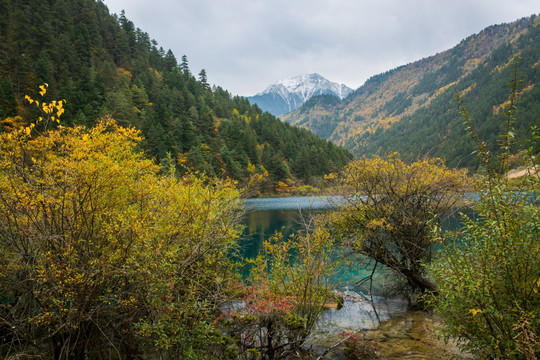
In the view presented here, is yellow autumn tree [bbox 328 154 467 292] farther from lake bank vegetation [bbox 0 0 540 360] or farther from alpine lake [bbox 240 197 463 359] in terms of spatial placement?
alpine lake [bbox 240 197 463 359]

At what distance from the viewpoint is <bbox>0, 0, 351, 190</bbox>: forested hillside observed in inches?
2426

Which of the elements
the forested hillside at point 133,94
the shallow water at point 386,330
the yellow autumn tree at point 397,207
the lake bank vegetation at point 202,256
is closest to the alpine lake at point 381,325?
the shallow water at point 386,330

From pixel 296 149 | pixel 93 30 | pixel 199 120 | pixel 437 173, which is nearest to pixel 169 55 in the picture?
pixel 93 30

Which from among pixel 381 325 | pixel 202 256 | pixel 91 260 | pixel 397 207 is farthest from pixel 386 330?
pixel 91 260

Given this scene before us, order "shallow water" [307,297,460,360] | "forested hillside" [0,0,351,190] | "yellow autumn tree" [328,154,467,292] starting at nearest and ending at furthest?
"shallow water" [307,297,460,360]
"yellow autumn tree" [328,154,467,292]
"forested hillside" [0,0,351,190]

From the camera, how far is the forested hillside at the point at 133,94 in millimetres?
61625

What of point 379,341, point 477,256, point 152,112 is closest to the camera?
point 477,256

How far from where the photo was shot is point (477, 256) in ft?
18.6

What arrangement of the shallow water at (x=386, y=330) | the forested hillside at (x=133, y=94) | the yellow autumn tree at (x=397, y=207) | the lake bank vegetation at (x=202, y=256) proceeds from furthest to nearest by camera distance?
the forested hillside at (x=133, y=94) → the yellow autumn tree at (x=397, y=207) → the shallow water at (x=386, y=330) → the lake bank vegetation at (x=202, y=256)

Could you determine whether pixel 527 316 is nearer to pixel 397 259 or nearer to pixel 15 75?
pixel 397 259

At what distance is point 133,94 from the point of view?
282 ft

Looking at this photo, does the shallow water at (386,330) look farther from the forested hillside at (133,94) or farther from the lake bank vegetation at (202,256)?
the forested hillside at (133,94)

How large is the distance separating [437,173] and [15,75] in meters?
78.5

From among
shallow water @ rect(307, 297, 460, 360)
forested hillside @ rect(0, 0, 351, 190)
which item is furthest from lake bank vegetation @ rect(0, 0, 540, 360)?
forested hillside @ rect(0, 0, 351, 190)
